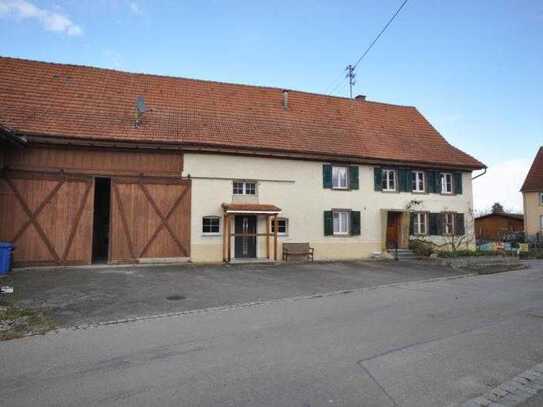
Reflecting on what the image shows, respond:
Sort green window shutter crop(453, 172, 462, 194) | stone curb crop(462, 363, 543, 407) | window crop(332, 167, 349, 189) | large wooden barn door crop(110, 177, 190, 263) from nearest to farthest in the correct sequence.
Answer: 1. stone curb crop(462, 363, 543, 407)
2. large wooden barn door crop(110, 177, 190, 263)
3. window crop(332, 167, 349, 189)
4. green window shutter crop(453, 172, 462, 194)

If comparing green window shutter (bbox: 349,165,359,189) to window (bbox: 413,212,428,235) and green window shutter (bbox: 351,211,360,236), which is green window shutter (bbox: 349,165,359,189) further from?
window (bbox: 413,212,428,235)

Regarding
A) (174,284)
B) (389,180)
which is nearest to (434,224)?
(389,180)

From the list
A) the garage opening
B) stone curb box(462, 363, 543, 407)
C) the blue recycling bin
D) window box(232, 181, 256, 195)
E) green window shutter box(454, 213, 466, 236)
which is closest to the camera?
stone curb box(462, 363, 543, 407)

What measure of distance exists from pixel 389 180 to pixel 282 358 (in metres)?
18.0

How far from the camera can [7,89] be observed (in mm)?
17125

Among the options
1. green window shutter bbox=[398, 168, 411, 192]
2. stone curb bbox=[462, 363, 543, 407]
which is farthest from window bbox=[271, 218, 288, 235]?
stone curb bbox=[462, 363, 543, 407]

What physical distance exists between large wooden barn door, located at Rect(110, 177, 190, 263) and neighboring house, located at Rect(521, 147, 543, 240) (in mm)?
35260

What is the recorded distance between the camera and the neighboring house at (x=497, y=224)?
4367cm

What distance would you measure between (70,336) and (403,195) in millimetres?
18805

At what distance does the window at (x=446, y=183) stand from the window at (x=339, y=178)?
6438 millimetres

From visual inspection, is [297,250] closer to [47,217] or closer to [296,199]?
[296,199]

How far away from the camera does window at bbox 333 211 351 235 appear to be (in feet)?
66.7

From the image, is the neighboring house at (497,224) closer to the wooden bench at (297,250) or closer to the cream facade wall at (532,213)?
the cream facade wall at (532,213)

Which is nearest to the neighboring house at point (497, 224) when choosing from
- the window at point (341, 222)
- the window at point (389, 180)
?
the window at point (389, 180)
